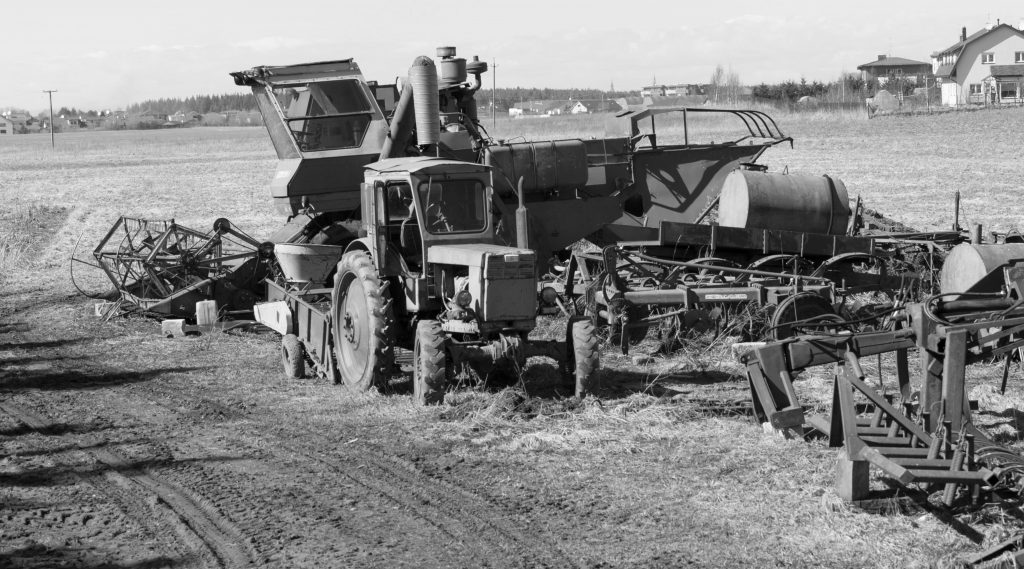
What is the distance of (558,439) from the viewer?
8219 mm

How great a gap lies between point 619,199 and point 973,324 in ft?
28.5

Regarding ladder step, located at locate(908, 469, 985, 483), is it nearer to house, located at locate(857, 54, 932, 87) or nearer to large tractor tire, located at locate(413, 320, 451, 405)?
large tractor tire, located at locate(413, 320, 451, 405)

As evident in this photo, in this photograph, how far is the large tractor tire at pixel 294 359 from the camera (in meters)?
11.1

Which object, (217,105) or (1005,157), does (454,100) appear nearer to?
(1005,157)

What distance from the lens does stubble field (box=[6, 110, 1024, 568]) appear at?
6.11 metres

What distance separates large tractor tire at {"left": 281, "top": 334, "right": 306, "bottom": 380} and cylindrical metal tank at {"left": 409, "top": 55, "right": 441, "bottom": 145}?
240cm

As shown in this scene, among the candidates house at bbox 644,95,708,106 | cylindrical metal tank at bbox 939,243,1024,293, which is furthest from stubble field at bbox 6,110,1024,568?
house at bbox 644,95,708,106

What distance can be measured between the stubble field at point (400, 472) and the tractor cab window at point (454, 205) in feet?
5.00

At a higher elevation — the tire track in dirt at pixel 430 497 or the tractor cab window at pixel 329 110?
the tractor cab window at pixel 329 110

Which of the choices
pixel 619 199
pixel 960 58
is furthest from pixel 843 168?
pixel 960 58

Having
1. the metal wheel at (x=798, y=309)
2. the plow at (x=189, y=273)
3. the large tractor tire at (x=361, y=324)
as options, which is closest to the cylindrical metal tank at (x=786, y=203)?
the metal wheel at (x=798, y=309)

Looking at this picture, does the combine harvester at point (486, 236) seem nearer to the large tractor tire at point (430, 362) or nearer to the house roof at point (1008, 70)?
the large tractor tire at point (430, 362)

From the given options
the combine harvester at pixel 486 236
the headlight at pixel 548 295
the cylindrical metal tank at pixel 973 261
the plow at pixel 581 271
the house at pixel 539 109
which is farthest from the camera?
the house at pixel 539 109

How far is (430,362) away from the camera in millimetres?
9023
